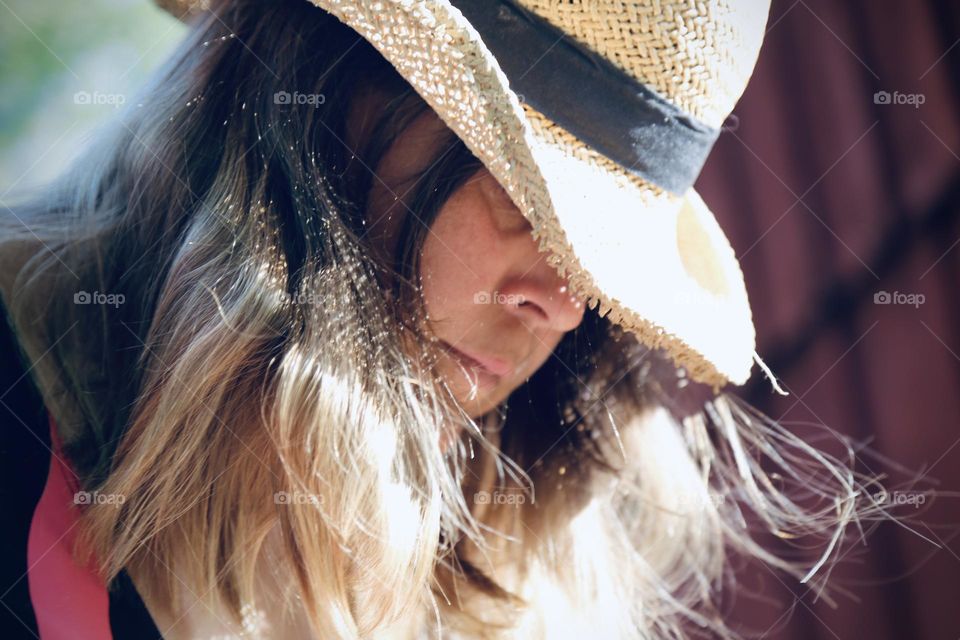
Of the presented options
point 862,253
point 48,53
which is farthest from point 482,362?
point 48,53

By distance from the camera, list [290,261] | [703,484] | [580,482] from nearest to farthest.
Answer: [290,261]
[580,482]
[703,484]

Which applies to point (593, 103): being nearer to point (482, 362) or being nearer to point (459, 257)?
point (459, 257)

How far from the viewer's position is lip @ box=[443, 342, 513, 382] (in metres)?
0.93

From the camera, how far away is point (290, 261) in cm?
82

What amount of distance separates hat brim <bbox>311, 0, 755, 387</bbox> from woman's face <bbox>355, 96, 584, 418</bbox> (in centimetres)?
8

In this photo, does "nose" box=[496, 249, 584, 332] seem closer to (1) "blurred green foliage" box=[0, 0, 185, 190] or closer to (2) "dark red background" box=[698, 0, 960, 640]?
(2) "dark red background" box=[698, 0, 960, 640]

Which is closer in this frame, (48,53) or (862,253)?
(862,253)

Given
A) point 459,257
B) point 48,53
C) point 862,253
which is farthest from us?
point 48,53

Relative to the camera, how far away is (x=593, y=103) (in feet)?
2.64

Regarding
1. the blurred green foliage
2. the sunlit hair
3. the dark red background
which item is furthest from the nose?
the blurred green foliage

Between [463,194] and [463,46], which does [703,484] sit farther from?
[463,46]

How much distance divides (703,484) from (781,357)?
1.92 ft

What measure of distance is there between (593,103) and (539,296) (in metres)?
0.21

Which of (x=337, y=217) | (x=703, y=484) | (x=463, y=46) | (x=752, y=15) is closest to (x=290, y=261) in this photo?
(x=337, y=217)
